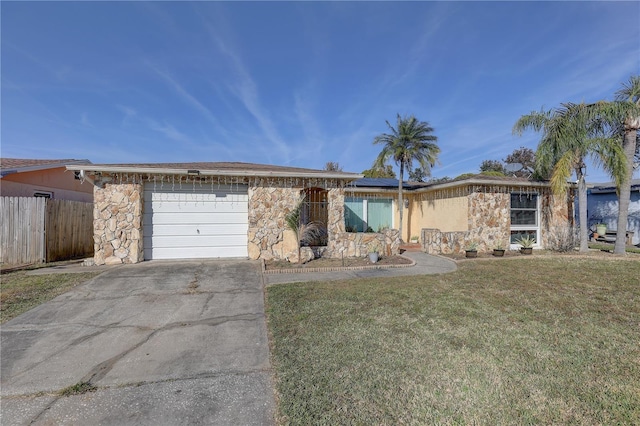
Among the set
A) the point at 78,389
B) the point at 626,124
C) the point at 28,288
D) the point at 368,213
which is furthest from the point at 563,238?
the point at 28,288

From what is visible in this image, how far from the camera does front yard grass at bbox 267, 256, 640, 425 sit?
229 centimetres

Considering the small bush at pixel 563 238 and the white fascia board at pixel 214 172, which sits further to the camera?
the small bush at pixel 563 238

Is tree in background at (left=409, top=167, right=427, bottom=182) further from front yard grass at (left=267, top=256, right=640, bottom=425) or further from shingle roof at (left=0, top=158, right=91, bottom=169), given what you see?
shingle roof at (left=0, top=158, right=91, bottom=169)

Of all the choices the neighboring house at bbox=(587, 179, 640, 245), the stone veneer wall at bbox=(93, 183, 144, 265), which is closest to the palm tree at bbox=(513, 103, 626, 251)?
the neighboring house at bbox=(587, 179, 640, 245)

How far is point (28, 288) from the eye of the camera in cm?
604

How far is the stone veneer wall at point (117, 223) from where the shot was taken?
868 cm

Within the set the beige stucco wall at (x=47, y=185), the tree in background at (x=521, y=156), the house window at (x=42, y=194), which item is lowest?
the house window at (x=42, y=194)

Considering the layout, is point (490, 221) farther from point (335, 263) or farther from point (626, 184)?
point (335, 263)

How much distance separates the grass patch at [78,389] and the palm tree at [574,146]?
45.4 ft

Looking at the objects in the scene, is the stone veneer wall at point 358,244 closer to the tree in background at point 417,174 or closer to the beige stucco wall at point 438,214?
the beige stucco wall at point 438,214

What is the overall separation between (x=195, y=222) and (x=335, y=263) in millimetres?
4817

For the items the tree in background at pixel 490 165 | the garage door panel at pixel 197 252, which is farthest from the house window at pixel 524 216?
the tree in background at pixel 490 165

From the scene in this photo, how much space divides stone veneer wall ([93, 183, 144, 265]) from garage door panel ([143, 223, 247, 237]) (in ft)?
1.47

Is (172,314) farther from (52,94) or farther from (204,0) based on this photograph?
(52,94)
